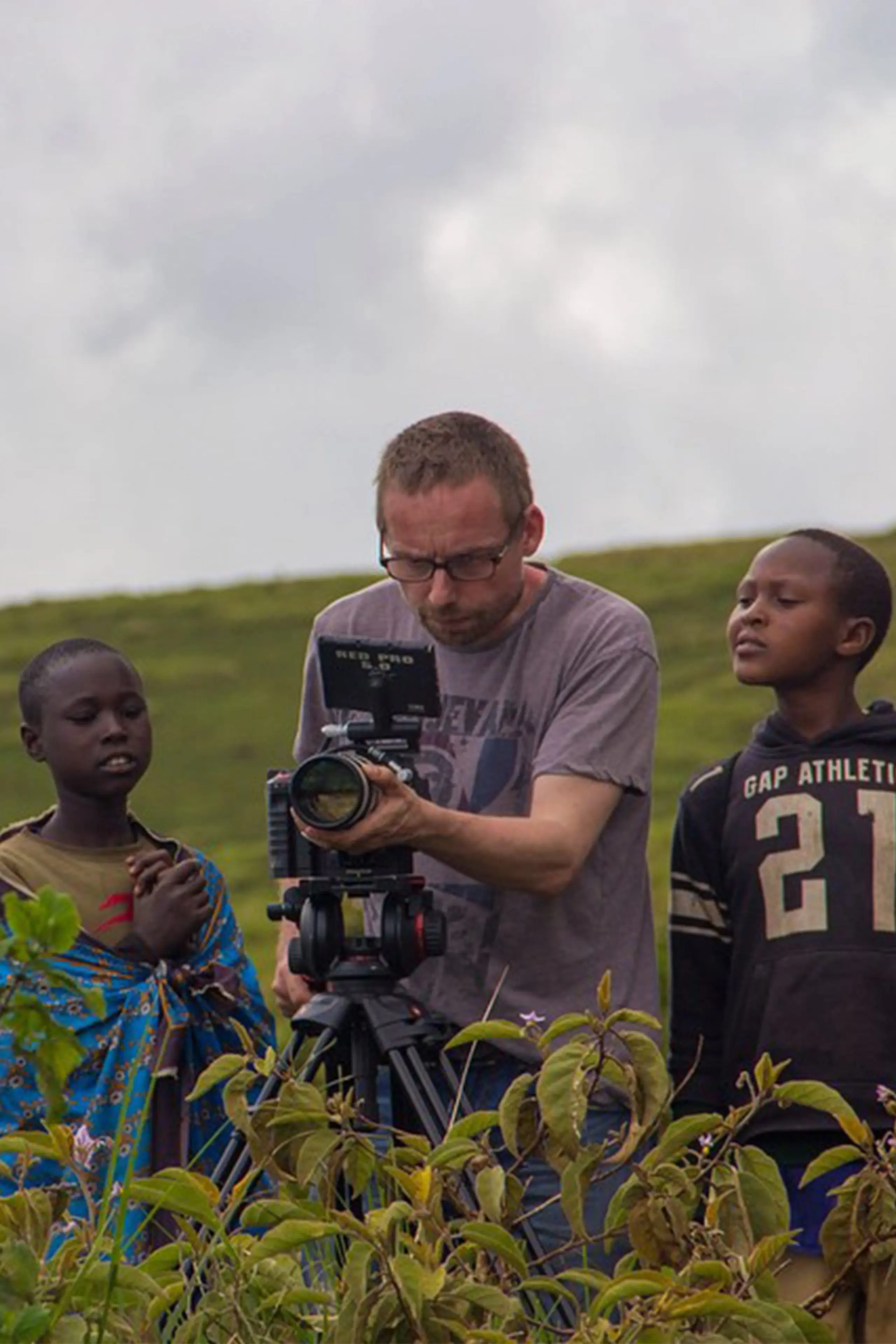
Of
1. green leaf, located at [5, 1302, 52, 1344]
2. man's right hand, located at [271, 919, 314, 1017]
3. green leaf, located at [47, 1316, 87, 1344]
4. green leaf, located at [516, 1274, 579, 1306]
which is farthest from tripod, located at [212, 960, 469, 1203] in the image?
green leaf, located at [5, 1302, 52, 1344]

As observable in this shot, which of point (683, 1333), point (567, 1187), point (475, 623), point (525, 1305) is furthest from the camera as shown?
point (475, 623)

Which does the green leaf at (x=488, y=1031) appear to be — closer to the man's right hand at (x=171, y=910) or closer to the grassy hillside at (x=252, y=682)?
the man's right hand at (x=171, y=910)

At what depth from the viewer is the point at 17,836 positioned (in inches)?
176

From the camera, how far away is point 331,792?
145 inches

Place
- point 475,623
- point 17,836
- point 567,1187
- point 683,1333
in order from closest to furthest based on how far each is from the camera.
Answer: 1. point 683,1333
2. point 567,1187
3. point 475,623
4. point 17,836

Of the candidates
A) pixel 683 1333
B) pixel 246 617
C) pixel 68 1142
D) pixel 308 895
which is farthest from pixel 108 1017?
pixel 246 617

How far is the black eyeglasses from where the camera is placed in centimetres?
408

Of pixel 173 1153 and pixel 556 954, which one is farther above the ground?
pixel 556 954

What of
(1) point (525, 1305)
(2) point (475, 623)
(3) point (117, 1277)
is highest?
(2) point (475, 623)

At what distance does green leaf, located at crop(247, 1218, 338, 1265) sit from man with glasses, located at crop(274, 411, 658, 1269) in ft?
3.73

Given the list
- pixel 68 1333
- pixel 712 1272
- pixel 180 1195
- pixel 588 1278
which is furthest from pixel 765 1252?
pixel 68 1333

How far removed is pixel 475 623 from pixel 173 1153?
1047 mm

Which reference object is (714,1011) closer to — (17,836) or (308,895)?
(308,895)

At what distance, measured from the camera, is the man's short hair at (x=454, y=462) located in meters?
4.11
